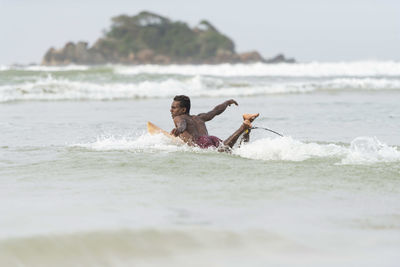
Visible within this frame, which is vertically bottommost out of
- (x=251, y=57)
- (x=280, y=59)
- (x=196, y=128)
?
(x=196, y=128)

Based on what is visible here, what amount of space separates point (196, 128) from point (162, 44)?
76.0 m

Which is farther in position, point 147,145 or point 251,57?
point 251,57

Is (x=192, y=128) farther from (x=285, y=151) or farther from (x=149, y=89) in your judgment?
(x=149, y=89)

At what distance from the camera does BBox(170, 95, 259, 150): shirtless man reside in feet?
24.2

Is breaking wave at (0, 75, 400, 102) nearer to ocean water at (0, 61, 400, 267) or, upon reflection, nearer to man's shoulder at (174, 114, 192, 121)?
ocean water at (0, 61, 400, 267)

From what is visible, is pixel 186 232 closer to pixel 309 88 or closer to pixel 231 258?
pixel 231 258

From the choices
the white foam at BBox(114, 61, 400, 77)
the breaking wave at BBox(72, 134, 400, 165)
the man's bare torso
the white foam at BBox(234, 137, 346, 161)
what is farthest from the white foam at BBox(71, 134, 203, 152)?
the white foam at BBox(114, 61, 400, 77)

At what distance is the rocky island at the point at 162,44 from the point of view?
77.3 metres

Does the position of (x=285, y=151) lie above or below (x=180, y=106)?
below

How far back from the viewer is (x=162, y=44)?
82.6 metres

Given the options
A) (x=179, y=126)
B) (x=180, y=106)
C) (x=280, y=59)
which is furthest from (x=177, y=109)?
(x=280, y=59)

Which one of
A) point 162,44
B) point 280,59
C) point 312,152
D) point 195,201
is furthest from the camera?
point 162,44

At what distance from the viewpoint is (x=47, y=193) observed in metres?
5.01

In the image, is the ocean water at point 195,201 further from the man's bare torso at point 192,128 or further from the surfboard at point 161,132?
the man's bare torso at point 192,128
